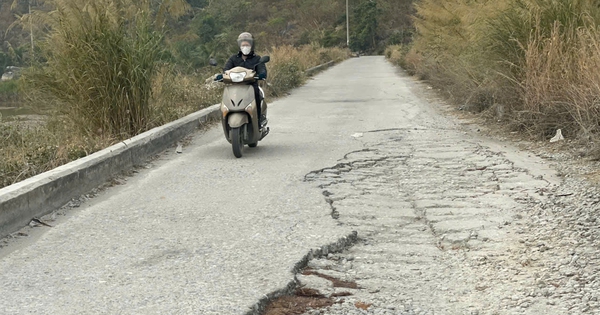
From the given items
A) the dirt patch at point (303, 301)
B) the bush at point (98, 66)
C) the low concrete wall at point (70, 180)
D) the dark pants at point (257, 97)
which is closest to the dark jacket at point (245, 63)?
the dark pants at point (257, 97)

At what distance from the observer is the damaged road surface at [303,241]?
379cm

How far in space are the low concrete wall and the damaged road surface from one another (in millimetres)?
159

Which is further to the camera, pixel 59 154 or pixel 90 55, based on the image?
pixel 90 55

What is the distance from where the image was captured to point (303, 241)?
4809 mm

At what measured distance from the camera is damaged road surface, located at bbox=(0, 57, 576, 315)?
3789 millimetres

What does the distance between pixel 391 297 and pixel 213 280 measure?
972 millimetres

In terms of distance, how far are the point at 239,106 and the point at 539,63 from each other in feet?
12.0

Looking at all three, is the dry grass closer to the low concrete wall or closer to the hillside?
the low concrete wall

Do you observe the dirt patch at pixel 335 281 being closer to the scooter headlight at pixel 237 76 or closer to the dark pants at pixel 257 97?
the scooter headlight at pixel 237 76

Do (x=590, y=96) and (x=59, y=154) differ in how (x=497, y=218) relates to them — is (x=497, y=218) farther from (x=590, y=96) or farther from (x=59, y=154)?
(x=59, y=154)

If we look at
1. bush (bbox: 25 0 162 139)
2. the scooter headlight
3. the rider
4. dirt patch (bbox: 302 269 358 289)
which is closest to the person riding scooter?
the rider

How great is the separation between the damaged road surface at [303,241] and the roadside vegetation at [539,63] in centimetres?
96

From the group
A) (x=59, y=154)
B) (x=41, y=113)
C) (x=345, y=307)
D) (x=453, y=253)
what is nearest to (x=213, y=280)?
(x=345, y=307)

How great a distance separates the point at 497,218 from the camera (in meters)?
5.29
